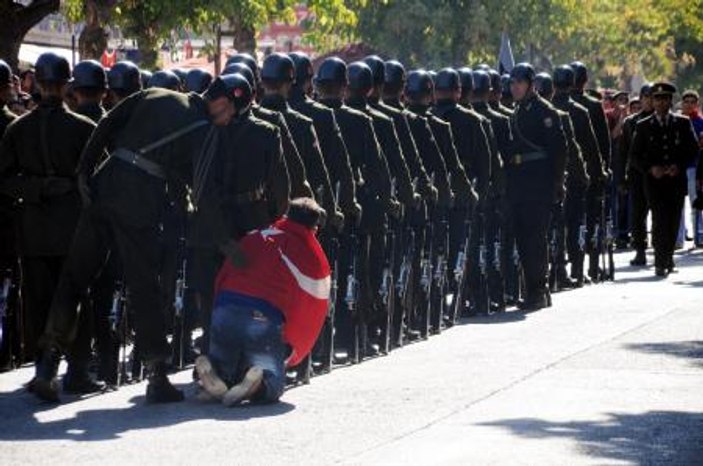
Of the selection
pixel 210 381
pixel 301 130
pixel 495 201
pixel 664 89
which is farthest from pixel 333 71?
pixel 664 89

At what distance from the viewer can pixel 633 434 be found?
11.2 m

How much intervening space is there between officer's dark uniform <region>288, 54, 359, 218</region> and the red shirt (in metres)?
1.62

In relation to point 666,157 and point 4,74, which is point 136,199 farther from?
point 666,157

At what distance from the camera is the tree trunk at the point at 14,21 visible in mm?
24453

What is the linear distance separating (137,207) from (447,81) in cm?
570

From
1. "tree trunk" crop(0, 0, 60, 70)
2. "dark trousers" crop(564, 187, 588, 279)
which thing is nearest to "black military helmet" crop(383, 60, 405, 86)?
"dark trousers" crop(564, 187, 588, 279)

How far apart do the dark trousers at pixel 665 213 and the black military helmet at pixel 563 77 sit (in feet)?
7.91

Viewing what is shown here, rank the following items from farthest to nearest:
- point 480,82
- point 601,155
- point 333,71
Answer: point 601,155
point 480,82
point 333,71

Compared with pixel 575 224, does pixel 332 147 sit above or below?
above

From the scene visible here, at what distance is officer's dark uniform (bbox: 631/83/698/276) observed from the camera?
23047 mm

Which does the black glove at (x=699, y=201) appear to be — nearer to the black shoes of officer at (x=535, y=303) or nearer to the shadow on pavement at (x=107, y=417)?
the black shoes of officer at (x=535, y=303)

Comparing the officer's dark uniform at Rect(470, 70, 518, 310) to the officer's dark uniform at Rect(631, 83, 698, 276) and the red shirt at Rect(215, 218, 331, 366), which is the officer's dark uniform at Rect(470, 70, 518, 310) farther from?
the red shirt at Rect(215, 218, 331, 366)

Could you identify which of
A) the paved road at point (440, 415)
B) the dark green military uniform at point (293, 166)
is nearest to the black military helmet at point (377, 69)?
the paved road at point (440, 415)

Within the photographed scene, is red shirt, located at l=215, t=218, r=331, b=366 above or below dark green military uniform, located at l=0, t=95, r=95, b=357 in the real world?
below
